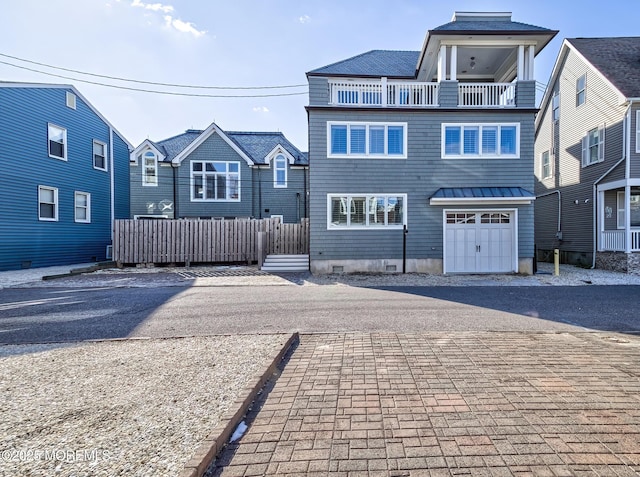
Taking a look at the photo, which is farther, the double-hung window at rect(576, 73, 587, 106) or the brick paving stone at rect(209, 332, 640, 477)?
the double-hung window at rect(576, 73, 587, 106)

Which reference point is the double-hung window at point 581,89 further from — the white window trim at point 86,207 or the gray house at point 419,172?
the white window trim at point 86,207

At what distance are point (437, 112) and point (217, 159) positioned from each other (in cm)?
1379

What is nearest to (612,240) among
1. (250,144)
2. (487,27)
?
(487,27)

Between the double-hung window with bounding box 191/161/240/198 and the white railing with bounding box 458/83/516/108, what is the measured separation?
13831 mm

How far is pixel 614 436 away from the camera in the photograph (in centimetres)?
264

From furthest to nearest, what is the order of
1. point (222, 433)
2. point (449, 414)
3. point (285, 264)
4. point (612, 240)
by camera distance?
point (285, 264) < point (612, 240) < point (449, 414) < point (222, 433)

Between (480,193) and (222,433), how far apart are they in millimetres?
13098

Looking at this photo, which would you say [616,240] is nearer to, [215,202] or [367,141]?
[367,141]

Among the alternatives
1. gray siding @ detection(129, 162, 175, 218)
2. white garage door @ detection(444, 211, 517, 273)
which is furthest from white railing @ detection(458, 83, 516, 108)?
gray siding @ detection(129, 162, 175, 218)

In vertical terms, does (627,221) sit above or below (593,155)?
below

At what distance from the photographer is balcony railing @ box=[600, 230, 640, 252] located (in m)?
13.4

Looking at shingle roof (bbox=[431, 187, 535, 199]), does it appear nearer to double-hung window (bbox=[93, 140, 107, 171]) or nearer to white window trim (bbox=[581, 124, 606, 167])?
white window trim (bbox=[581, 124, 606, 167])

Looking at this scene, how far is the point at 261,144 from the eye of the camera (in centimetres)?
2447

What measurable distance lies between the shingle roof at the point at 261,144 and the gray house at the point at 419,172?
30.2ft
